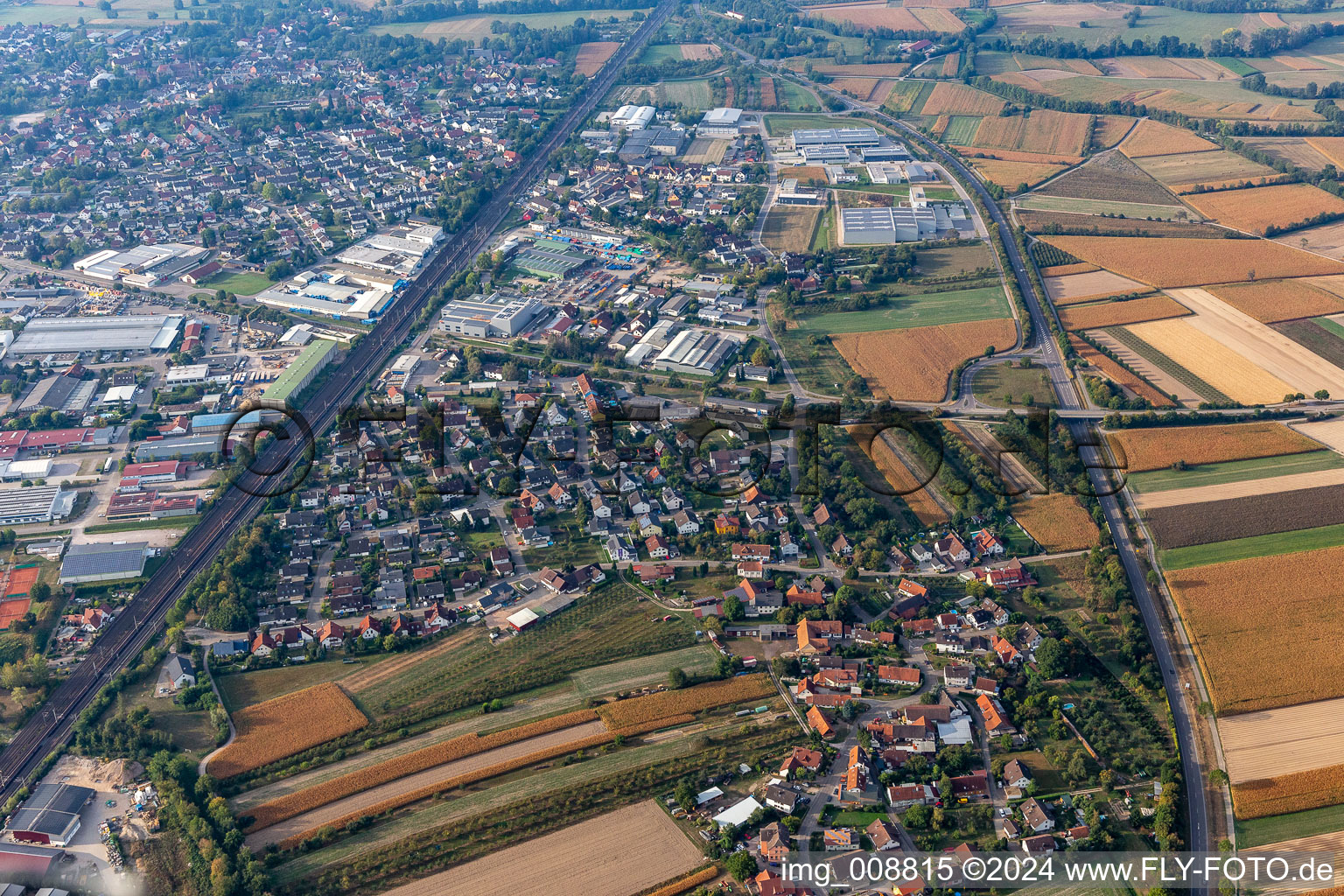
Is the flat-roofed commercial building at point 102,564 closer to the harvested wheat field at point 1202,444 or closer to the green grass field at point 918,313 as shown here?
the green grass field at point 918,313

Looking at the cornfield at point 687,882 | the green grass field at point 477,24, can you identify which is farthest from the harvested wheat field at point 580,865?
the green grass field at point 477,24

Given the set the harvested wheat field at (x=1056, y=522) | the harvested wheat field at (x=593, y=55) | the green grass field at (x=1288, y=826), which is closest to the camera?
the green grass field at (x=1288, y=826)

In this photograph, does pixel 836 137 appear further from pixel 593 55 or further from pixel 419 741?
pixel 419 741

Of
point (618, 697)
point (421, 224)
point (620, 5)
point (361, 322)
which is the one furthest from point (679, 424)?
point (620, 5)

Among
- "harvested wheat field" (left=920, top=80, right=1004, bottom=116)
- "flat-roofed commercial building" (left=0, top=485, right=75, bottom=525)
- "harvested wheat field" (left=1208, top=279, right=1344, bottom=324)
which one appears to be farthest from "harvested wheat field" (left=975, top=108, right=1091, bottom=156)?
"flat-roofed commercial building" (left=0, top=485, right=75, bottom=525)

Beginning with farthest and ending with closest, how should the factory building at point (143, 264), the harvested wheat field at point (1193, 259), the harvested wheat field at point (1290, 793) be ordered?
the factory building at point (143, 264) < the harvested wheat field at point (1193, 259) < the harvested wheat field at point (1290, 793)

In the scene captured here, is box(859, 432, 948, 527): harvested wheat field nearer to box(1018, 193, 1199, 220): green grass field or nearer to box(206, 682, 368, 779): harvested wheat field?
box(206, 682, 368, 779): harvested wheat field

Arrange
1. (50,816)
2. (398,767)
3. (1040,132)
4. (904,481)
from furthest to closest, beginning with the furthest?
(1040,132) < (904,481) < (398,767) < (50,816)

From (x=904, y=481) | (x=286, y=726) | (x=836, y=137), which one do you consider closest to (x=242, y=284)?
(x=286, y=726)
